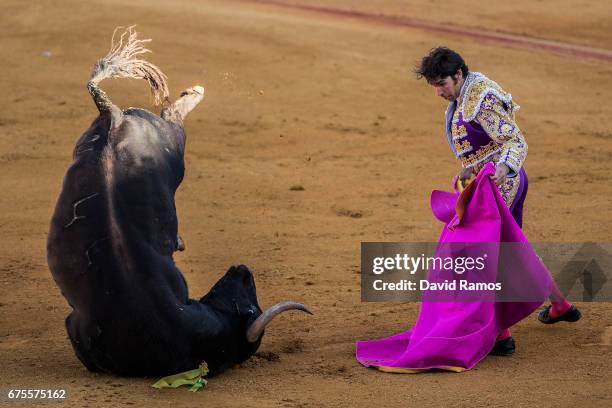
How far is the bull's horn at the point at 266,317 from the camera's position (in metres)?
4.91

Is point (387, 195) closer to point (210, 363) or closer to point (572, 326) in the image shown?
point (572, 326)

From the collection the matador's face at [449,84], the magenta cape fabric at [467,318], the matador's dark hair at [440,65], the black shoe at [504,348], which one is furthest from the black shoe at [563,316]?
the matador's dark hair at [440,65]

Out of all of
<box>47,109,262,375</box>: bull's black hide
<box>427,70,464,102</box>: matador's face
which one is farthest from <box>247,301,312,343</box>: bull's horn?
<box>427,70,464,102</box>: matador's face

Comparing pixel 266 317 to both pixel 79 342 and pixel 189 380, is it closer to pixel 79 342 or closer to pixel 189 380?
pixel 189 380

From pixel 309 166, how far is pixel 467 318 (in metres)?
4.39

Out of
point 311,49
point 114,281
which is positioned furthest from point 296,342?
point 311,49

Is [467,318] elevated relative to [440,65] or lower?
lower

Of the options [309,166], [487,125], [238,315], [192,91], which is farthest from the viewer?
[309,166]

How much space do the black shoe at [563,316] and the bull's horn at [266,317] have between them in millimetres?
1543

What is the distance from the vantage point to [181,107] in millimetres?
5395

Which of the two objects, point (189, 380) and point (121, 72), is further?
point (121, 72)

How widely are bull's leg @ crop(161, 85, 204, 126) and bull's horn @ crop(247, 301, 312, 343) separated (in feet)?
3.31

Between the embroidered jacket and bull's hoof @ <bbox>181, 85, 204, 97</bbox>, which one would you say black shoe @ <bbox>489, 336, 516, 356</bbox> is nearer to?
the embroidered jacket

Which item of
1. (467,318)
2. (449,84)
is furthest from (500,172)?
(467,318)
